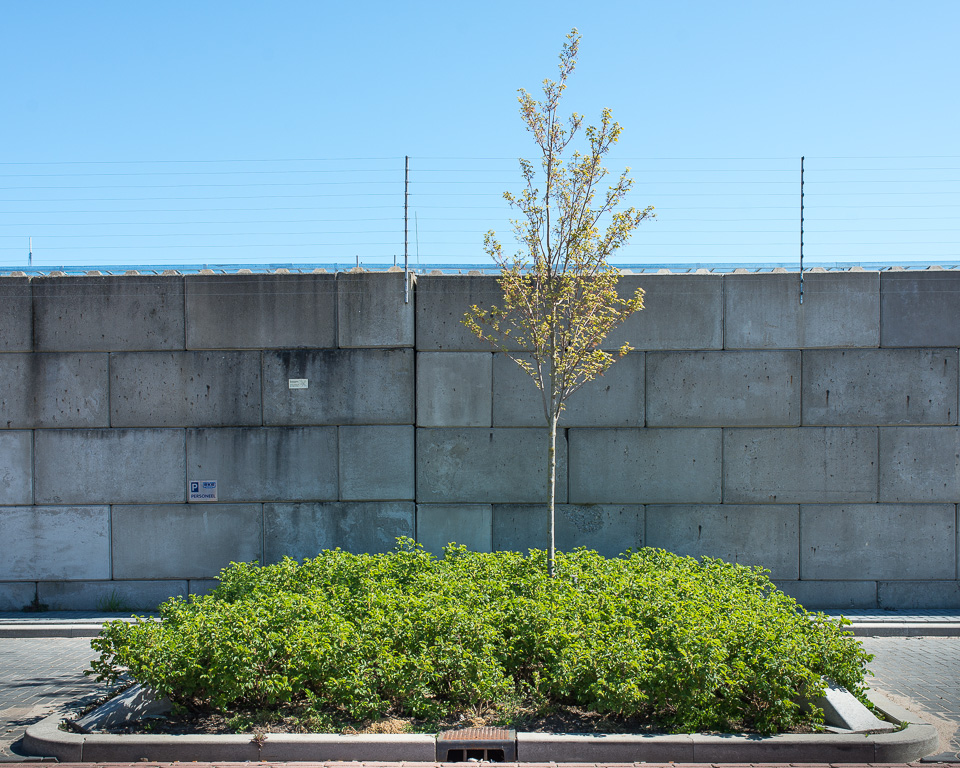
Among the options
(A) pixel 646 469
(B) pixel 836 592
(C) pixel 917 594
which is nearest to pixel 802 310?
(A) pixel 646 469

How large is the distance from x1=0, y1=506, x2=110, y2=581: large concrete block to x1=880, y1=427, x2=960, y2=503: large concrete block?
9.45 metres

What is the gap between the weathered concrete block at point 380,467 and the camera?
857 cm

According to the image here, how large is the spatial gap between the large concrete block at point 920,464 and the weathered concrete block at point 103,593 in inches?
339

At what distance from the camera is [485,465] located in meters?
8.58

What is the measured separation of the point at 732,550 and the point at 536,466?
8.36 ft

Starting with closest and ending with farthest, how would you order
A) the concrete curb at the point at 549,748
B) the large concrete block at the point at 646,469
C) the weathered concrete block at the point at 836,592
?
the concrete curb at the point at 549,748 < the weathered concrete block at the point at 836,592 < the large concrete block at the point at 646,469

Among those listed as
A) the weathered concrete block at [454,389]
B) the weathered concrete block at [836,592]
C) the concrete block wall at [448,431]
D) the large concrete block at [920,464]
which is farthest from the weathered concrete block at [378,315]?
the large concrete block at [920,464]

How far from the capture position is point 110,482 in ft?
28.4

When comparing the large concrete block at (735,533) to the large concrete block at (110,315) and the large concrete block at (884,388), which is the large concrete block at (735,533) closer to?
the large concrete block at (884,388)

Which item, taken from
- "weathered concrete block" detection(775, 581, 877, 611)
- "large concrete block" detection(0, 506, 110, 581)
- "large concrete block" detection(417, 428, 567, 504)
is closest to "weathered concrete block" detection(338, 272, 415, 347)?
"large concrete block" detection(417, 428, 567, 504)

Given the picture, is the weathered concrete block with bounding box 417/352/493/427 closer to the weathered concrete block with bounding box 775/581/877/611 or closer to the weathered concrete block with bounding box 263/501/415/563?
the weathered concrete block with bounding box 263/501/415/563

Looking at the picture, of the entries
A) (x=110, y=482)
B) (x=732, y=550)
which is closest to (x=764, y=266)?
(x=732, y=550)

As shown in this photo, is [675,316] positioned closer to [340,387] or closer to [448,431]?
[448,431]

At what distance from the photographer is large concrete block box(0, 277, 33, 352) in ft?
28.6
